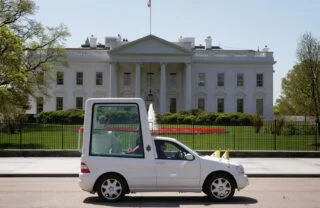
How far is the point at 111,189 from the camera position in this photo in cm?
1186

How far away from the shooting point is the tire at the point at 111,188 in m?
11.8

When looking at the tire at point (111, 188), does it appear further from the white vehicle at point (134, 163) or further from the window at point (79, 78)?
the window at point (79, 78)

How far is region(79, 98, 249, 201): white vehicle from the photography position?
11.9 meters

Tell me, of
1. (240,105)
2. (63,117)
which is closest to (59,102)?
(63,117)

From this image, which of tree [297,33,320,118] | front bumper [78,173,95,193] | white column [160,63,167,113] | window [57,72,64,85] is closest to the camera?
front bumper [78,173,95,193]

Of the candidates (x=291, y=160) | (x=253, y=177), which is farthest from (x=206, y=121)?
(x=253, y=177)

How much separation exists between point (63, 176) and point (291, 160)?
10.5m

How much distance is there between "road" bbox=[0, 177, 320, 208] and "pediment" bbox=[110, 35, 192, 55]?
61185 millimetres

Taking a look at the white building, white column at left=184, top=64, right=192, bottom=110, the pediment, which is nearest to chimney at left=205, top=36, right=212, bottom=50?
the white building

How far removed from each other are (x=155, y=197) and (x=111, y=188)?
138 centimetres

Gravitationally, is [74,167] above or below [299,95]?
below

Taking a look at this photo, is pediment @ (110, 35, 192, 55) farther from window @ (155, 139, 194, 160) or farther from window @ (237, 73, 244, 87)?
window @ (155, 139, 194, 160)

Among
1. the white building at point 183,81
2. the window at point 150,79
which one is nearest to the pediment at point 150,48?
the white building at point 183,81

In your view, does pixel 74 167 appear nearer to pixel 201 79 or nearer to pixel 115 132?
pixel 115 132
